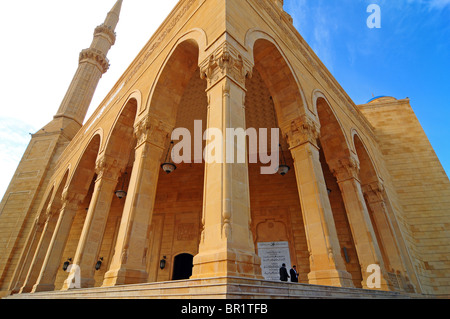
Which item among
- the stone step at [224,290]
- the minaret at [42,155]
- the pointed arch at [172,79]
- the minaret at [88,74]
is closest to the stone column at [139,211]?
the pointed arch at [172,79]

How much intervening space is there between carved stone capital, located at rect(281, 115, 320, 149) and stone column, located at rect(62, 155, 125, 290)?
487 centimetres

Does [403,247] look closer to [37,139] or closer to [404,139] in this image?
[404,139]

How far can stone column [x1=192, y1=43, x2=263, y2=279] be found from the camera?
2.87 m

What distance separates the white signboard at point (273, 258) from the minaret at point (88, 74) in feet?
51.9

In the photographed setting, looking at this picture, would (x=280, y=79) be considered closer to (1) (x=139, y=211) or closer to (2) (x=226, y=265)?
(1) (x=139, y=211)

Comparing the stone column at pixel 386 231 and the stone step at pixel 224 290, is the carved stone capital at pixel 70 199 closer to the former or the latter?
the stone step at pixel 224 290

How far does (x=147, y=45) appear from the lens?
8.16 m

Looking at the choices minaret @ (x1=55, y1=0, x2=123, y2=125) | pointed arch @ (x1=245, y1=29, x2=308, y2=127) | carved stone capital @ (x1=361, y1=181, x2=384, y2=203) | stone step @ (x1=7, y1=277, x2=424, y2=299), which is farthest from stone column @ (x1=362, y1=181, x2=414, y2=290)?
minaret @ (x1=55, y1=0, x2=123, y2=125)

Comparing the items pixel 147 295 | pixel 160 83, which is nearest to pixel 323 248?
pixel 147 295

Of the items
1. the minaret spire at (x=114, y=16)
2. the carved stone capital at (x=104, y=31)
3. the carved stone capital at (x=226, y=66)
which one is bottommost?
the carved stone capital at (x=226, y=66)

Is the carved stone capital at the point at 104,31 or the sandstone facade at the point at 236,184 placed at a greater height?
the carved stone capital at the point at 104,31

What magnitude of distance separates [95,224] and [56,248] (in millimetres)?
3373

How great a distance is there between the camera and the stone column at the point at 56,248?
802 centimetres

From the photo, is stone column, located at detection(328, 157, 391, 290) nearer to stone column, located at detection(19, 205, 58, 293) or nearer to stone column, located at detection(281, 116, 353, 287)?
stone column, located at detection(281, 116, 353, 287)
